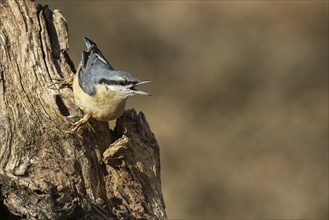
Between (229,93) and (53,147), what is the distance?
526 centimetres

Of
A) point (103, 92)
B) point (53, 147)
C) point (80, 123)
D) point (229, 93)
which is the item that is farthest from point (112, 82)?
point (229, 93)

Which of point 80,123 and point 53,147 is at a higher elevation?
point 80,123

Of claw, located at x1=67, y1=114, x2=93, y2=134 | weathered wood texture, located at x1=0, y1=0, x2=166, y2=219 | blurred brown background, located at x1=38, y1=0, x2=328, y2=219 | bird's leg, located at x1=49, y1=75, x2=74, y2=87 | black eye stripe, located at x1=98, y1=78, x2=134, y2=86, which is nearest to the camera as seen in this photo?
weathered wood texture, located at x1=0, y1=0, x2=166, y2=219

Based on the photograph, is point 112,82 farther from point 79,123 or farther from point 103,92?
point 79,123

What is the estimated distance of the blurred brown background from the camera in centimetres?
872

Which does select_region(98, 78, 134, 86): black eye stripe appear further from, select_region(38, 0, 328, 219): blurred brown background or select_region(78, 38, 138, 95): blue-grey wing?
select_region(38, 0, 328, 219): blurred brown background

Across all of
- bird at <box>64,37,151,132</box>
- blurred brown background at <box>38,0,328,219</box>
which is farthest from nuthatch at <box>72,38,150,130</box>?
blurred brown background at <box>38,0,328,219</box>

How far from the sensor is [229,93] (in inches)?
377

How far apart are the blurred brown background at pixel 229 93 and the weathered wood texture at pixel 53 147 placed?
11.7ft

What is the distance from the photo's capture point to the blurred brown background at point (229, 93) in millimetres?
8719

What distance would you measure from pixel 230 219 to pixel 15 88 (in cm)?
415

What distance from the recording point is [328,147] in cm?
918

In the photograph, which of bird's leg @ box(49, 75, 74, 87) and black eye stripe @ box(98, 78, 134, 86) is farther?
bird's leg @ box(49, 75, 74, 87)

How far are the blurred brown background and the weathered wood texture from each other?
3564 millimetres
